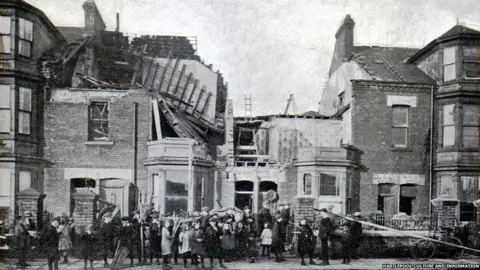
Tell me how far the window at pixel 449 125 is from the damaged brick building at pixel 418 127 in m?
0.04

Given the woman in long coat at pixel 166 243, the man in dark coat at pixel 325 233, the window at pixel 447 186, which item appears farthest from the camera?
the window at pixel 447 186

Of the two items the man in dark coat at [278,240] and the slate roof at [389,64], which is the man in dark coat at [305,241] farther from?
the slate roof at [389,64]

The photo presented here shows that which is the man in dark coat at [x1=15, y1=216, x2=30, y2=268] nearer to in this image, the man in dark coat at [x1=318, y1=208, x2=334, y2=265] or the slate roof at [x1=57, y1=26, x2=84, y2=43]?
the man in dark coat at [x1=318, y1=208, x2=334, y2=265]

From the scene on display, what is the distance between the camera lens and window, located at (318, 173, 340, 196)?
19.2 meters

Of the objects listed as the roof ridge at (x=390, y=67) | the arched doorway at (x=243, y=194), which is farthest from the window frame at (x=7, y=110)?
the roof ridge at (x=390, y=67)

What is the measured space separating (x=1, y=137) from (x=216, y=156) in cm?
984

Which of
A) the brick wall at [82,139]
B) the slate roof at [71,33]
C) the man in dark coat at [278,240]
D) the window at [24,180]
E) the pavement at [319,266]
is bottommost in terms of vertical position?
the pavement at [319,266]

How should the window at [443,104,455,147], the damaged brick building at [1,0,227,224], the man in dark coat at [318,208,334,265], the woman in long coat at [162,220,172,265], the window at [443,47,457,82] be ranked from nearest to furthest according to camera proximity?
the woman in long coat at [162,220,172,265]
the man in dark coat at [318,208,334,265]
the damaged brick building at [1,0,227,224]
the window at [443,104,455,147]
the window at [443,47,457,82]

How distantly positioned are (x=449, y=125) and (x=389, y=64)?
4.46 m

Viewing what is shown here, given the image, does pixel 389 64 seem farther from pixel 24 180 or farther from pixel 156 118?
pixel 24 180

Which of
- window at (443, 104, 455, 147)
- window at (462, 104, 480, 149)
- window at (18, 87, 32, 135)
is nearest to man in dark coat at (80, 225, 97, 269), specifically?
window at (18, 87, 32, 135)

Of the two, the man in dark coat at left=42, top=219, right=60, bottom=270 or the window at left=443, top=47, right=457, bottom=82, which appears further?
the window at left=443, top=47, right=457, bottom=82

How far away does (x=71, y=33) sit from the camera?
23.6m

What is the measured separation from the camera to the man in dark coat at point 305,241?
12.4 m
